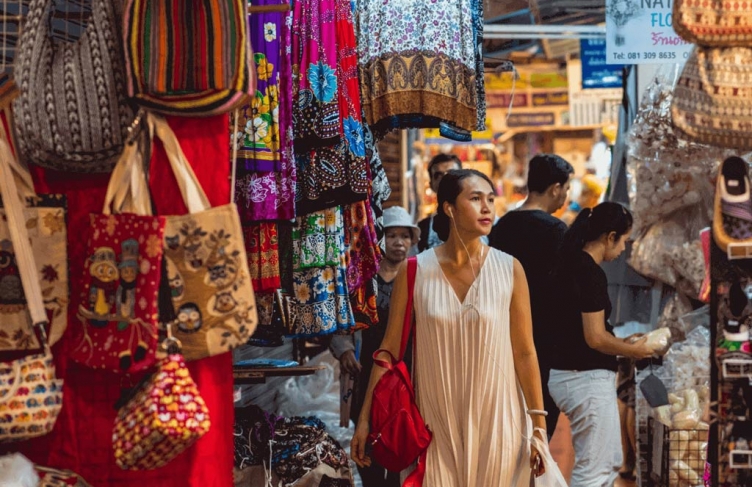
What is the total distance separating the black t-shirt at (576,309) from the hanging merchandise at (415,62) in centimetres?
100

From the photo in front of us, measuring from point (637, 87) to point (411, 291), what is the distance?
14.9 feet

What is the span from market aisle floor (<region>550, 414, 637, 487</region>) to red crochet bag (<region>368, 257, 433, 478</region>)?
3619mm

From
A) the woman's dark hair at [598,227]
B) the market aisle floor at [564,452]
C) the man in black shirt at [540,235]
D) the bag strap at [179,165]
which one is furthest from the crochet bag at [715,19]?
the market aisle floor at [564,452]

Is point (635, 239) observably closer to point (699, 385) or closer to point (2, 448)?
point (699, 385)

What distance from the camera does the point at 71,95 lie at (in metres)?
3.07

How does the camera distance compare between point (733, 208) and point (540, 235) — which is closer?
point (733, 208)

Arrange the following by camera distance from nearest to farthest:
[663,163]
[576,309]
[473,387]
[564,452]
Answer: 1. [473,387]
2. [576,309]
3. [663,163]
4. [564,452]

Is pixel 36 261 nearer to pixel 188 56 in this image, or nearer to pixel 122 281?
pixel 122 281

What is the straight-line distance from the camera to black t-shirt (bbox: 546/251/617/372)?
5379 mm

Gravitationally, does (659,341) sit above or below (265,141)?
below

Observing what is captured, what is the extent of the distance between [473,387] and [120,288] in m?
1.62

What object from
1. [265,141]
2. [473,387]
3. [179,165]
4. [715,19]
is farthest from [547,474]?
[179,165]

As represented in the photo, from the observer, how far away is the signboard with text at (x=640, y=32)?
7.13m

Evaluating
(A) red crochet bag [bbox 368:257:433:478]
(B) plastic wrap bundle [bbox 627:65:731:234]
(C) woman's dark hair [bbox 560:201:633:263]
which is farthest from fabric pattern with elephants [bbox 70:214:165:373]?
(B) plastic wrap bundle [bbox 627:65:731:234]
